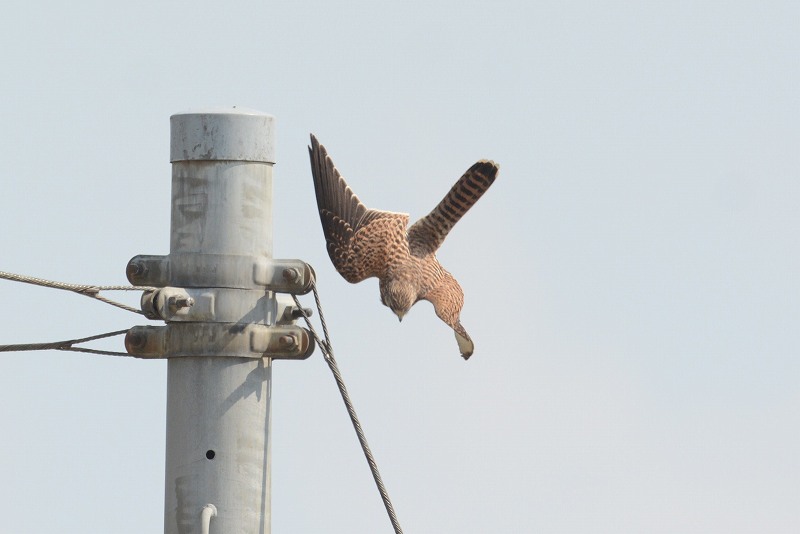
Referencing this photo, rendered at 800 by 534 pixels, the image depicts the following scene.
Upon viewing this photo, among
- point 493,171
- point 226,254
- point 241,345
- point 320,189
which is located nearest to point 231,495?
point 241,345

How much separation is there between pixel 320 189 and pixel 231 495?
3.44 metres

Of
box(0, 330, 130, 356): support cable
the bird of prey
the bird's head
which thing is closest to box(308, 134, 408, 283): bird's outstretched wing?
the bird of prey

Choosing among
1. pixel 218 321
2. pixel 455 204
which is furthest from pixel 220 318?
pixel 455 204

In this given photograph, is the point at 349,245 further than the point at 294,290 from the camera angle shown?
Yes

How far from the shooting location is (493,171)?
877 centimetres

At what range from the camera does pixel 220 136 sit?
→ 523 cm

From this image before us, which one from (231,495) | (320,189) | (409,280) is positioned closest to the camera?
(231,495)

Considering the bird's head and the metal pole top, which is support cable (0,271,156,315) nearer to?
the metal pole top

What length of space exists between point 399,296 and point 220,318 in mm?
3983

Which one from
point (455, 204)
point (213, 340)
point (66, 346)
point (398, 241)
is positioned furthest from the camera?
point (398, 241)

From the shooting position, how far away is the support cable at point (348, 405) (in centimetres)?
532

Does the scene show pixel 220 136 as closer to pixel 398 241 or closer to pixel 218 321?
pixel 218 321

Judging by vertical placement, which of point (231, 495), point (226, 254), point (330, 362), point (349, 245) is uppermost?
point (349, 245)

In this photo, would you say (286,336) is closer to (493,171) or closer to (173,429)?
(173,429)
